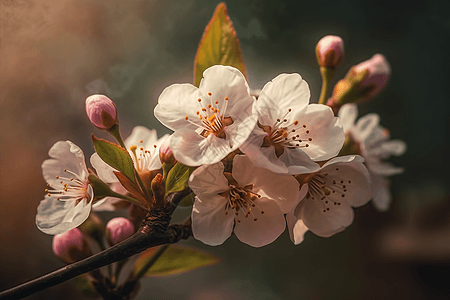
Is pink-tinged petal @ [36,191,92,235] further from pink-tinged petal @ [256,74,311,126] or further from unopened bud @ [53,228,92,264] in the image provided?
pink-tinged petal @ [256,74,311,126]

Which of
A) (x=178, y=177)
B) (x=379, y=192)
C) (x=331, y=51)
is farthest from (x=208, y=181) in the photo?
(x=379, y=192)

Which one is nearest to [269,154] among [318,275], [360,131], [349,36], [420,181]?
[360,131]

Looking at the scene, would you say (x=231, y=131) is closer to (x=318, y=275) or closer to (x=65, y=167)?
(x=65, y=167)

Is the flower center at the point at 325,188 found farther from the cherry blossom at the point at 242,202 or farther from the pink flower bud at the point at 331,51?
the pink flower bud at the point at 331,51

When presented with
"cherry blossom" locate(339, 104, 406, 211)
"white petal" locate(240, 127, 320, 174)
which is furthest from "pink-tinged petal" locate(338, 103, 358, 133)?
"white petal" locate(240, 127, 320, 174)

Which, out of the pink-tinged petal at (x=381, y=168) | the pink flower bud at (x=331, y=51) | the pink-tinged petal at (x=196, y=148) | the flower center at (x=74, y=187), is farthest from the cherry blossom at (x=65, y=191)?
the pink-tinged petal at (x=381, y=168)

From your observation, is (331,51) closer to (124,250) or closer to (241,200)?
(241,200)
